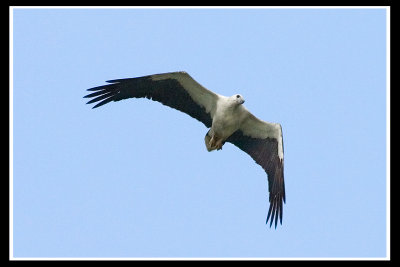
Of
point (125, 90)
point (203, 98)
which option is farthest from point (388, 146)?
point (125, 90)

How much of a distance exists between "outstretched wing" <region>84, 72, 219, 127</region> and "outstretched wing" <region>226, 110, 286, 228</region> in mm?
844

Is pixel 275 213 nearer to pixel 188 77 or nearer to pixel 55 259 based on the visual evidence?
pixel 188 77

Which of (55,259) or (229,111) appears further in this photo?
(229,111)

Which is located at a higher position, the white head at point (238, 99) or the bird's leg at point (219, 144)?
the white head at point (238, 99)

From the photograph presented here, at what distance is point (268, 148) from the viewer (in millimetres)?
14688

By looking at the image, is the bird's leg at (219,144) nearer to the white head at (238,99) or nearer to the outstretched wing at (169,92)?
the outstretched wing at (169,92)

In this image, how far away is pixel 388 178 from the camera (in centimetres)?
1257

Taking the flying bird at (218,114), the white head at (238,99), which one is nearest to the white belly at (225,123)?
the flying bird at (218,114)

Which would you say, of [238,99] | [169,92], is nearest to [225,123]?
[238,99]

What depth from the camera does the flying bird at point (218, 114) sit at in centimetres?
1373

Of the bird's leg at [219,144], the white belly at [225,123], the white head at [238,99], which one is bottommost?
the bird's leg at [219,144]

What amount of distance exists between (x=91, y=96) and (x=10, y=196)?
2.74m

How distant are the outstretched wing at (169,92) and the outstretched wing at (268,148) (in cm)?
84

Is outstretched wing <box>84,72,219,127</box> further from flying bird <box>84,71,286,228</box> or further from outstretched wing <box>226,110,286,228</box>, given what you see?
outstretched wing <box>226,110,286,228</box>
